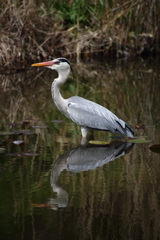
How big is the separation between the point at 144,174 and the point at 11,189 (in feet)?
4.35

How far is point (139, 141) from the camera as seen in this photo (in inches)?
212

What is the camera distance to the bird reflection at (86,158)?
14.4ft

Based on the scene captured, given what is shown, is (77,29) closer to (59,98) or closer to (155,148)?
(59,98)

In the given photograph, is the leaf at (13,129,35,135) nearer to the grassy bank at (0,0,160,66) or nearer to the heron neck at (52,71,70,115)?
the heron neck at (52,71,70,115)

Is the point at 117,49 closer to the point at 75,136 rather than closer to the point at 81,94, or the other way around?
the point at 81,94

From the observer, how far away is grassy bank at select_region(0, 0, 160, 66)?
39.4 feet

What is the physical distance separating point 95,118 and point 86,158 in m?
0.89

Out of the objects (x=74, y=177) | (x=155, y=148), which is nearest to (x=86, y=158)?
(x=74, y=177)

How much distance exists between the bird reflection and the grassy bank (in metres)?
6.77

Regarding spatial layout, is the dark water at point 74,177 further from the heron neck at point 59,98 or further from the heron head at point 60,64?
the heron head at point 60,64

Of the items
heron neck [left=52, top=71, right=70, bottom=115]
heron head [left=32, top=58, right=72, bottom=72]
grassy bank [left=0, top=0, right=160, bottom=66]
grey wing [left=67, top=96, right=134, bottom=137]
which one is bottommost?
grey wing [left=67, top=96, right=134, bottom=137]

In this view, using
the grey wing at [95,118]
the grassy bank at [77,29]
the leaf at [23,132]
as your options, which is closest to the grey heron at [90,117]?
the grey wing at [95,118]

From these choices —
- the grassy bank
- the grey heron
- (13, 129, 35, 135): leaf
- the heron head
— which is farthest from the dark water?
the grassy bank

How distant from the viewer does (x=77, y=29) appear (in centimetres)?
1409
